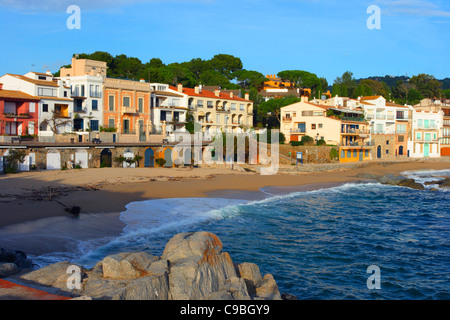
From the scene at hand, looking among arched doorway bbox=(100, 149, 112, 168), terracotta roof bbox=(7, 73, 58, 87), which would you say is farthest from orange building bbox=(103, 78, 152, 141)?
arched doorway bbox=(100, 149, 112, 168)

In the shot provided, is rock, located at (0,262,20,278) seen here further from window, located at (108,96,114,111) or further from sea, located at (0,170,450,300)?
window, located at (108,96,114,111)

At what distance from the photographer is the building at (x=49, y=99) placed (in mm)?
48062

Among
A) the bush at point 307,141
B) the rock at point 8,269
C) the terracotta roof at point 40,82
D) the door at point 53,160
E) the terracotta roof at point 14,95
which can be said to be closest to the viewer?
the rock at point 8,269

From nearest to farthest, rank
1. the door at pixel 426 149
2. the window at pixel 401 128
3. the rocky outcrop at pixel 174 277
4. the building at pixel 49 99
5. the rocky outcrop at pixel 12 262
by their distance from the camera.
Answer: the rocky outcrop at pixel 174 277, the rocky outcrop at pixel 12 262, the building at pixel 49 99, the window at pixel 401 128, the door at pixel 426 149

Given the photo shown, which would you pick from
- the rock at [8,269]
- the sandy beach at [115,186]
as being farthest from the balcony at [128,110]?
the rock at [8,269]

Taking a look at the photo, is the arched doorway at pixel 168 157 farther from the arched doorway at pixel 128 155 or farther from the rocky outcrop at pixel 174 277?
A: the rocky outcrop at pixel 174 277

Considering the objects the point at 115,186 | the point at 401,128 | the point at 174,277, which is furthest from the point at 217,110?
the point at 174,277

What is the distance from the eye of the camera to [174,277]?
11.2 m

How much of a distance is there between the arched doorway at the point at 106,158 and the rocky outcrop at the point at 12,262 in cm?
2894

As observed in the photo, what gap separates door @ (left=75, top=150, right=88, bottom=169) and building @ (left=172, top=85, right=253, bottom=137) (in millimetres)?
23646

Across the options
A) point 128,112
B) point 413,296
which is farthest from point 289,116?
point 413,296

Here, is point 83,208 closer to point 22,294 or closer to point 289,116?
point 22,294

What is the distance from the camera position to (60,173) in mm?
35469
